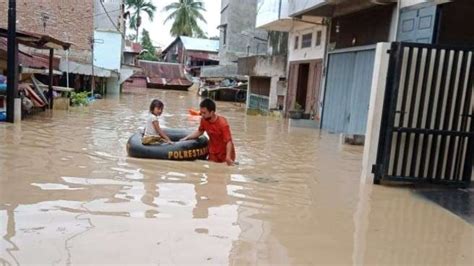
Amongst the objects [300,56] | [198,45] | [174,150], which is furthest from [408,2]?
[198,45]

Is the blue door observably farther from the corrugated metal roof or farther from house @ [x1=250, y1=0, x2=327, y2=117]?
the corrugated metal roof

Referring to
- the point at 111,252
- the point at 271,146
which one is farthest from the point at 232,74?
the point at 111,252

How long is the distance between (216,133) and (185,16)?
5756 cm

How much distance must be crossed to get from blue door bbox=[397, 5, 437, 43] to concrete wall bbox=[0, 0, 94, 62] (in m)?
23.5

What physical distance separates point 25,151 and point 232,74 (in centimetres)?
3083

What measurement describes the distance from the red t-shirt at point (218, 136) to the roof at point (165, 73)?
45.4 m

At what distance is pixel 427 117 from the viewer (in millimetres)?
7223

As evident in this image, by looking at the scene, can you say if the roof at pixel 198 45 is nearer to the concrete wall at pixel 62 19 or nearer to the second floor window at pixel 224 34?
the second floor window at pixel 224 34

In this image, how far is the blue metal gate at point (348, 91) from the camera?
13.7m

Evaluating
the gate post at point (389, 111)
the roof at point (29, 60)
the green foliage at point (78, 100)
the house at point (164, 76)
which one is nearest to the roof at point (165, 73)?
the house at point (164, 76)

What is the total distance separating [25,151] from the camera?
8914 mm

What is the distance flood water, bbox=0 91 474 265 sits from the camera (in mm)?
4289

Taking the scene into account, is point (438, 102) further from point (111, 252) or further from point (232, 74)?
point (232, 74)

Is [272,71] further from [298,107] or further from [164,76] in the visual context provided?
[164,76]
